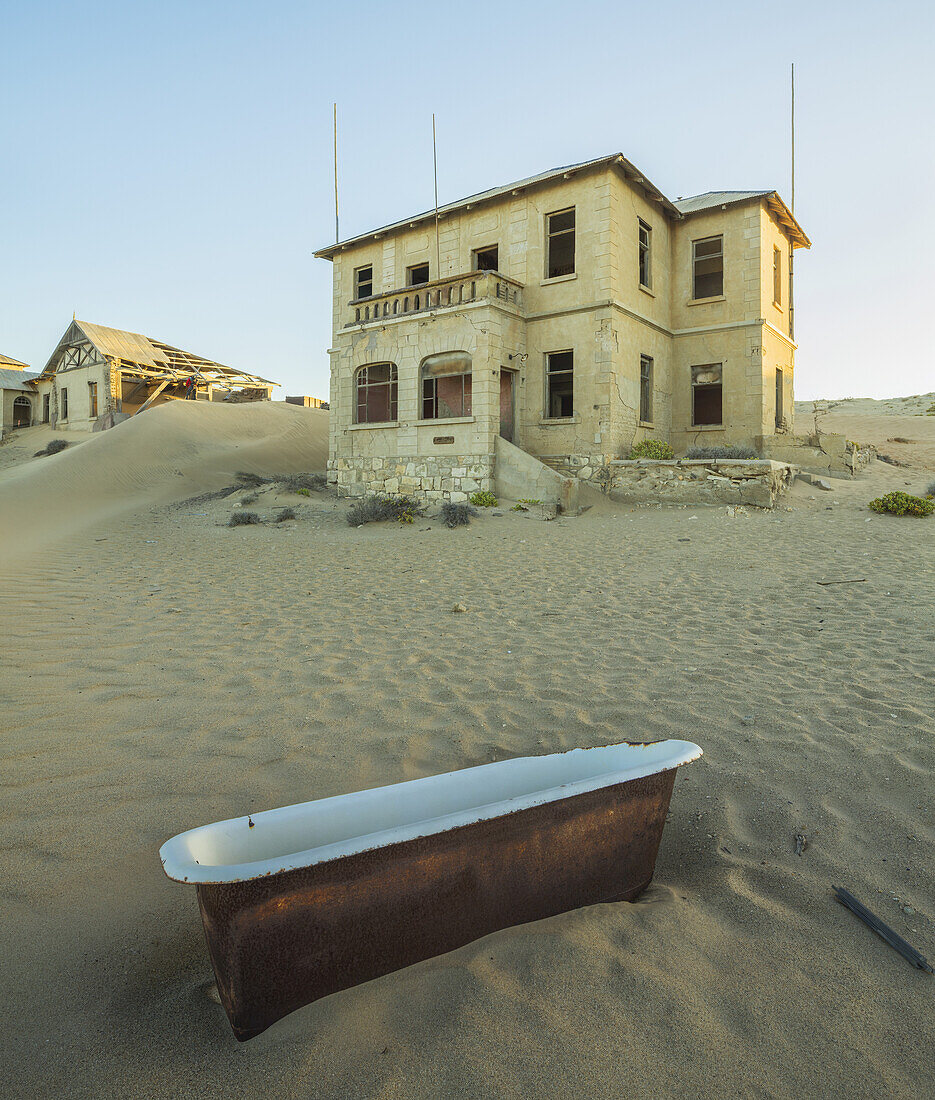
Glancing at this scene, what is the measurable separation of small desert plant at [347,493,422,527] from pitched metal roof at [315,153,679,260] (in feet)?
26.7

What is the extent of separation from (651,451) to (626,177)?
22.2 feet

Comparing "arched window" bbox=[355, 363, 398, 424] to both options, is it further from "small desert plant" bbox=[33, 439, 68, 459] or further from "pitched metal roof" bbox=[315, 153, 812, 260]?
"small desert plant" bbox=[33, 439, 68, 459]

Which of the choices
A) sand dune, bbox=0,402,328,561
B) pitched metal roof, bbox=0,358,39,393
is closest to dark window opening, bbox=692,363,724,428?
sand dune, bbox=0,402,328,561

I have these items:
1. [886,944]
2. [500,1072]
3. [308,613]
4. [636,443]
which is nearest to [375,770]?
[500,1072]

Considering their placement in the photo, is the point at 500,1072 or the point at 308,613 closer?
the point at 500,1072

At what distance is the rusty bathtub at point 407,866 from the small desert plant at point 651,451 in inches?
539

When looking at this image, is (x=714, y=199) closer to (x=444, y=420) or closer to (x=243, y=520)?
(x=444, y=420)

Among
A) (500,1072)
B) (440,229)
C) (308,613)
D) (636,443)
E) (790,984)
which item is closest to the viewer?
(500,1072)

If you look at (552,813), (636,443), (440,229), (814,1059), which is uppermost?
(440,229)

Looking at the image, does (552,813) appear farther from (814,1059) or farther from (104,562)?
(104,562)

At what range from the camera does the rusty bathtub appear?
1.80 metres

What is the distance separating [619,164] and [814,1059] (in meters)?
16.9

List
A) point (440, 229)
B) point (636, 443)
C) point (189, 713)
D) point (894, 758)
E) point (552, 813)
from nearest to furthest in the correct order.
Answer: point (552, 813) < point (894, 758) < point (189, 713) < point (636, 443) < point (440, 229)

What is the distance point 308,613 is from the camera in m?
7.12
